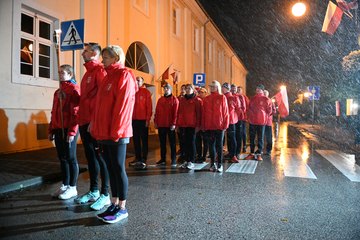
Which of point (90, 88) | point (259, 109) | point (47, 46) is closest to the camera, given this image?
point (90, 88)

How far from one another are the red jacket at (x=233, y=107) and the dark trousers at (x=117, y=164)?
4.73 meters

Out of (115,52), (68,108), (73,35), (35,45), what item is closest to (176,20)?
(35,45)

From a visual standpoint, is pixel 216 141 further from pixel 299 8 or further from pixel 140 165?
pixel 299 8

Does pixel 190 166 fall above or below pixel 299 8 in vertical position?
below

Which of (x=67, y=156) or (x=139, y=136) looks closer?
(x=67, y=156)

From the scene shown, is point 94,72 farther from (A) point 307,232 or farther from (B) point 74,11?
(B) point 74,11

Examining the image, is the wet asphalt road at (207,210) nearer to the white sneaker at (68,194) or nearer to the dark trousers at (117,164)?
the white sneaker at (68,194)

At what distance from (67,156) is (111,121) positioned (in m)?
1.54

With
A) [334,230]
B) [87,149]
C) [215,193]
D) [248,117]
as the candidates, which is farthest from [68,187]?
[248,117]

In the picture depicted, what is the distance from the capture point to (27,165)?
6.55m

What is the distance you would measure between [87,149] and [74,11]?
25.1 feet

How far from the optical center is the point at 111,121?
347 centimetres

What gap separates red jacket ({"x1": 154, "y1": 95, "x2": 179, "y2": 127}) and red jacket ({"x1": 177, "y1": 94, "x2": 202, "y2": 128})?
149 mm

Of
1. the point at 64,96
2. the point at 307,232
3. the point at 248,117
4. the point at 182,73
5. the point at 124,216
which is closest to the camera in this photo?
the point at 307,232
